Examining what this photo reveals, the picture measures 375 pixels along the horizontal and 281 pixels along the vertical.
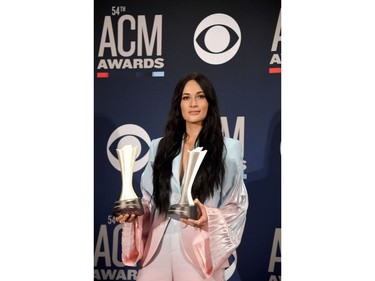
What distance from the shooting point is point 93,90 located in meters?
2.92

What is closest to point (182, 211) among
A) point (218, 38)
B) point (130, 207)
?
point (130, 207)

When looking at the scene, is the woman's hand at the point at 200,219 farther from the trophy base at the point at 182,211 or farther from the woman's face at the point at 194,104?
the woman's face at the point at 194,104

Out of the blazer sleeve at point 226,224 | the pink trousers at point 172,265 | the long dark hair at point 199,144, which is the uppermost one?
the long dark hair at point 199,144

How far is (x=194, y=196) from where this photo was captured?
8.60ft

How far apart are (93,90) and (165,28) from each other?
0.43 metres

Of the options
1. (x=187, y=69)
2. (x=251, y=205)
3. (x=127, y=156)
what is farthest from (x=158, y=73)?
(x=251, y=205)

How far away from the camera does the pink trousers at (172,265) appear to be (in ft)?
8.57

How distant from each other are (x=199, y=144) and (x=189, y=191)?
270 mm

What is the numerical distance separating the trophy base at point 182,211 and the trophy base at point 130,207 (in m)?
0.14

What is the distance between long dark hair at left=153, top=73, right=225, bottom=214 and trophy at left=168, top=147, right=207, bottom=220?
13 centimetres

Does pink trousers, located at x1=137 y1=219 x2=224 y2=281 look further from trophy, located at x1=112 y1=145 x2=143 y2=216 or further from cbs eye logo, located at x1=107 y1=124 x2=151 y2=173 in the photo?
cbs eye logo, located at x1=107 y1=124 x2=151 y2=173

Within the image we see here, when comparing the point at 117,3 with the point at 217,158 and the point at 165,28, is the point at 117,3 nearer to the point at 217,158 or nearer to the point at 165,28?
the point at 165,28

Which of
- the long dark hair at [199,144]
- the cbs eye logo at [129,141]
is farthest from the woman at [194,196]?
the cbs eye logo at [129,141]

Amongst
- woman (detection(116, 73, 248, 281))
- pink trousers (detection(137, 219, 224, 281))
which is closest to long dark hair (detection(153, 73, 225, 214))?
woman (detection(116, 73, 248, 281))
